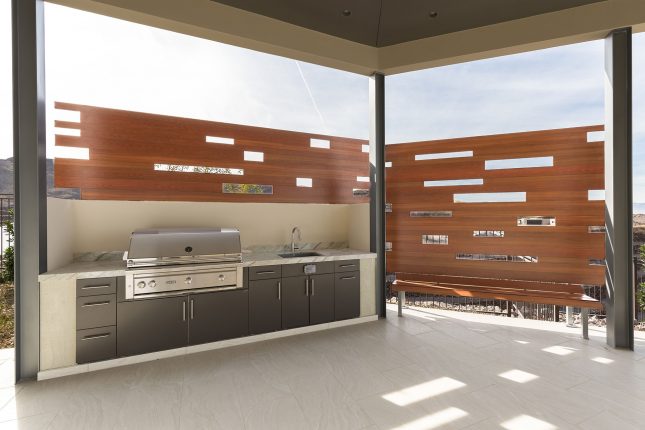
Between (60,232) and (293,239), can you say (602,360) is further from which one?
(60,232)

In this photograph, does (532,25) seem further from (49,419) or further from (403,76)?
(49,419)

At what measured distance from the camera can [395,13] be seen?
11.6ft

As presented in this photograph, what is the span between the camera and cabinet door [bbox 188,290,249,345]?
9.68 ft

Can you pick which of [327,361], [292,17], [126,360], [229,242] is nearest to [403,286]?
[327,361]

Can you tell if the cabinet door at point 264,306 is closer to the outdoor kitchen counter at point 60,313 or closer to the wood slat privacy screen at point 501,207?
the outdoor kitchen counter at point 60,313

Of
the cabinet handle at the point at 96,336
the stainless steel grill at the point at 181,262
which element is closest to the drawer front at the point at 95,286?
the stainless steel grill at the point at 181,262

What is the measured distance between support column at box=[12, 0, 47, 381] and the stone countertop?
0.51 feet

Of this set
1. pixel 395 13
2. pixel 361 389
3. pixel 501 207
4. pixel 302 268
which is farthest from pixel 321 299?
pixel 395 13

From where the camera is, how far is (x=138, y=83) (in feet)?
10.9

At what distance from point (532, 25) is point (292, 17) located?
241cm

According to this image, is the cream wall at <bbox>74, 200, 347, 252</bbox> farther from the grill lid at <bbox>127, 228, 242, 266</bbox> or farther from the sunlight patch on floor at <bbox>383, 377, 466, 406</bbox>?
the sunlight patch on floor at <bbox>383, 377, 466, 406</bbox>

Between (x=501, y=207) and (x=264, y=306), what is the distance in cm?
294

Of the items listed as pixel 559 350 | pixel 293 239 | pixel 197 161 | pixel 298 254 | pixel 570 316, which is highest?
pixel 197 161

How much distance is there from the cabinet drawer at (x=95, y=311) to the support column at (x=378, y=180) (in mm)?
2667
